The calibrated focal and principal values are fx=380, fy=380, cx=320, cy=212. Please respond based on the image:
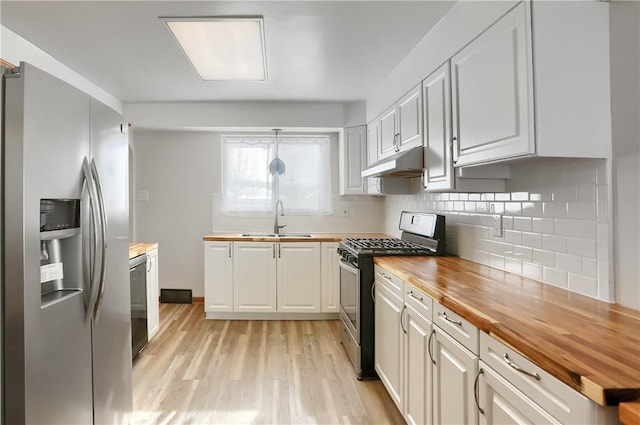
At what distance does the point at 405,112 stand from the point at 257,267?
2219 millimetres

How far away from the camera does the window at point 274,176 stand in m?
4.63

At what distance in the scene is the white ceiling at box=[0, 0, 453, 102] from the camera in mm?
2094

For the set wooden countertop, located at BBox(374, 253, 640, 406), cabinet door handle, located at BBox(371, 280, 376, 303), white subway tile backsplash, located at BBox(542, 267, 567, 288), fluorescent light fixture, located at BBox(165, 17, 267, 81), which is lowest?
cabinet door handle, located at BBox(371, 280, 376, 303)

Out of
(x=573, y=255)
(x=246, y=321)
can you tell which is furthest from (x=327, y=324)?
(x=573, y=255)

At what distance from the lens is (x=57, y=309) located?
1.47 meters

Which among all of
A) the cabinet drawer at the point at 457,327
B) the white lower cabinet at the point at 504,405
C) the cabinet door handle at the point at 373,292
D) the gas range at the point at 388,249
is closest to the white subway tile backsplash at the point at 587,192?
the cabinet drawer at the point at 457,327

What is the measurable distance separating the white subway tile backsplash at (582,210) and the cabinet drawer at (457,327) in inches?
26.4

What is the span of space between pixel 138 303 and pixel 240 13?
85.5 inches

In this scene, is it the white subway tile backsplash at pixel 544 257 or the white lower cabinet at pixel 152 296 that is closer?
the white subway tile backsplash at pixel 544 257

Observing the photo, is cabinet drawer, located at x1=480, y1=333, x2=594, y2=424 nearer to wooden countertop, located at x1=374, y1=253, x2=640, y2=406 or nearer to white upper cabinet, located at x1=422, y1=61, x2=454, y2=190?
wooden countertop, located at x1=374, y1=253, x2=640, y2=406

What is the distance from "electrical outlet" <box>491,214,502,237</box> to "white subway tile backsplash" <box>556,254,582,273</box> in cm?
46

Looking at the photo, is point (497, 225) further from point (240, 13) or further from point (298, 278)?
point (298, 278)

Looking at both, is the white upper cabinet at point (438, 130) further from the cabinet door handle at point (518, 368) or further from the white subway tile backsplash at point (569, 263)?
the cabinet door handle at point (518, 368)

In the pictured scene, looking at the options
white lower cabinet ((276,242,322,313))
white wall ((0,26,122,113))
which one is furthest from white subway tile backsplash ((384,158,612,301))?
white wall ((0,26,122,113))
